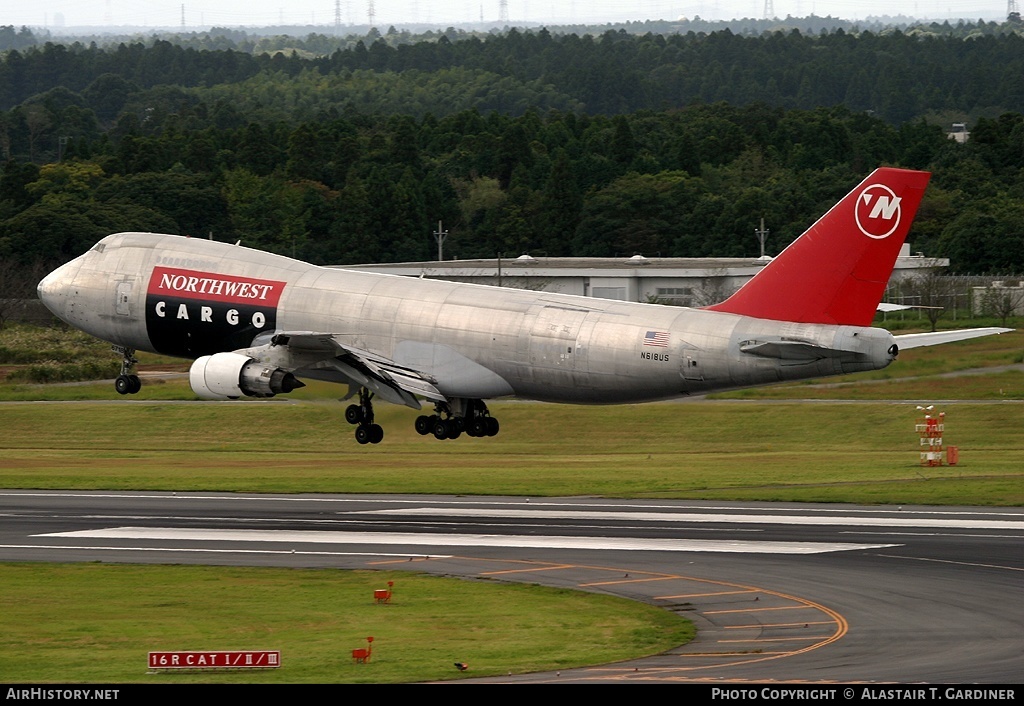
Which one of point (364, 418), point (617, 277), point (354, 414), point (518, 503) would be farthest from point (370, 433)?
point (617, 277)

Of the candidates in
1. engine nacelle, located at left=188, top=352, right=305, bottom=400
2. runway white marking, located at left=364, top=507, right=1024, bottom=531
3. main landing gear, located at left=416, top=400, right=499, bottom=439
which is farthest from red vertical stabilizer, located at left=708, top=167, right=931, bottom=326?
engine nacelle, located at left=188, top=352, right=305, bottom=400

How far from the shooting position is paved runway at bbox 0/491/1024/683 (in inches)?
1494

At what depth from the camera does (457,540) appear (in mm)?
56875

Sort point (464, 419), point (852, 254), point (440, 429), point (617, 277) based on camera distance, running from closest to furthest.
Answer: point (852, 254)
point (440, 429)
point (464, 419)
point (617, 277)

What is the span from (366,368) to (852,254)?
1831 centimetres

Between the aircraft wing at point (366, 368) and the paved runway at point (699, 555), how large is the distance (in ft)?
16.2

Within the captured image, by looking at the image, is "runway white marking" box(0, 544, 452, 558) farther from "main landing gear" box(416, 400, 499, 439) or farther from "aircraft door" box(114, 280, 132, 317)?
"aircraft door" box(114, 280, 132, 317)

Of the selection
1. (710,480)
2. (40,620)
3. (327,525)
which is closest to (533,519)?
(327,525)

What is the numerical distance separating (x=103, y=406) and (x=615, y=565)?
60740 mm

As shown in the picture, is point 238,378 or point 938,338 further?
point 238,378

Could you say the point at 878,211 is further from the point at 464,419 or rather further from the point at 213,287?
the point at 213,287

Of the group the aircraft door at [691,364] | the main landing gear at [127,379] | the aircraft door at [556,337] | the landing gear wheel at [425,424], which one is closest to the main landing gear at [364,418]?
the landing gear wheel at [425,424]

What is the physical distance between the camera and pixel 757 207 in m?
182

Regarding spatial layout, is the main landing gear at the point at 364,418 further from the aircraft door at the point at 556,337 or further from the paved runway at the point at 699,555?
the aircraft door at the point at 556,337
